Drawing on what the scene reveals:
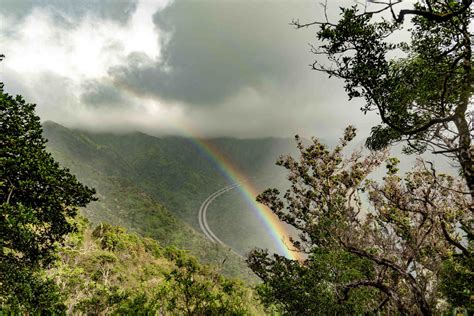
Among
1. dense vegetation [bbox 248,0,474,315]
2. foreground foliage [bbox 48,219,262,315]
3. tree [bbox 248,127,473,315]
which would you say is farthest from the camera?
foreground foliage [bbox 48,219,262,315]

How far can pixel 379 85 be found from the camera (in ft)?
31.1

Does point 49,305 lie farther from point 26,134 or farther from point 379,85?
point 379,85

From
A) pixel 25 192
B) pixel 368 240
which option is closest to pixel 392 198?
pixel 368 240

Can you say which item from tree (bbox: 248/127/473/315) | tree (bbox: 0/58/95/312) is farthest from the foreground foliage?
tree (bbox: 248/127/473/315)

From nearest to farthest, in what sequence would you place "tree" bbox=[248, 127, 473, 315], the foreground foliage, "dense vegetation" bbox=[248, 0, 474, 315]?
"dense vegetation" bbox=[248, 0, 474, 315], "tree" bbox=[248, 127, 473, 315], the foreground foliage

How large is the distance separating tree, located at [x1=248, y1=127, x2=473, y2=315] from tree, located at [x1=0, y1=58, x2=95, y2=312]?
1135 cm

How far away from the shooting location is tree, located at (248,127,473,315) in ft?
43.2

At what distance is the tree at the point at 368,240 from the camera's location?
13.2m

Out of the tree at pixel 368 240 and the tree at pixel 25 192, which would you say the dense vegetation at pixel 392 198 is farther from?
the tree at pixel 25 192

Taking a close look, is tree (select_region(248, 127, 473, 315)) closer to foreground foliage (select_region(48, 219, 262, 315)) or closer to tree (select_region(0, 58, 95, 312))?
foreground foliage (select_region(48, 219, 262, 315))

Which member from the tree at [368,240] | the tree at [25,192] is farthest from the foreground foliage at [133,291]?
the tree at [368,240]

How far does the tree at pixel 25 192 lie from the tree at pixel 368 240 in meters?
11.4

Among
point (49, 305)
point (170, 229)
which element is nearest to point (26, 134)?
point (49, 305)

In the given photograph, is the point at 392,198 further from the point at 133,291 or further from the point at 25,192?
the point at 133,291
